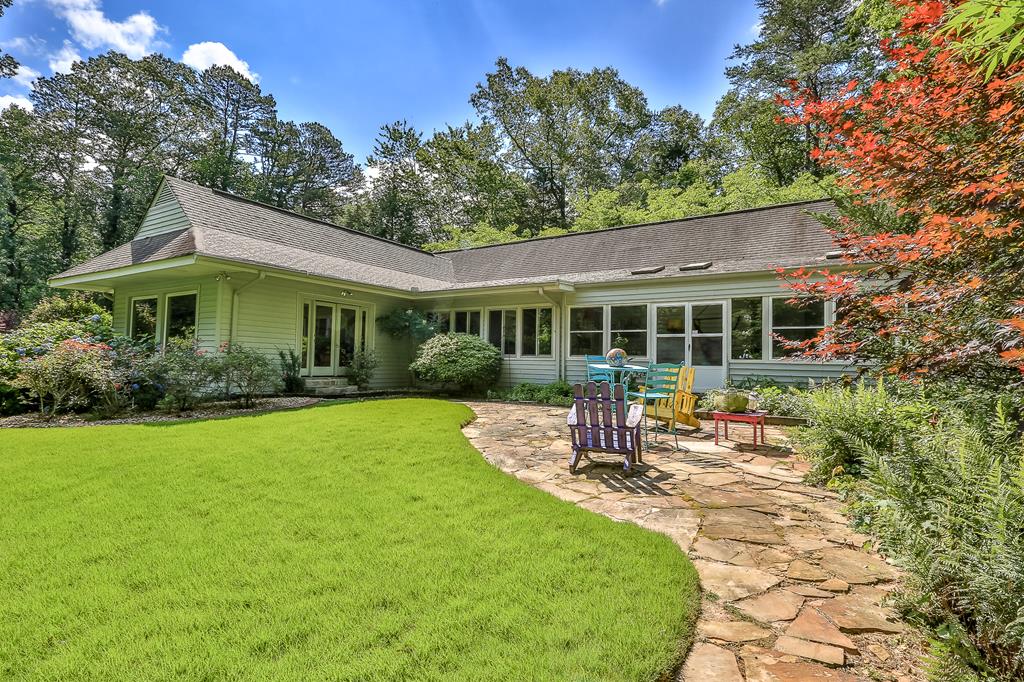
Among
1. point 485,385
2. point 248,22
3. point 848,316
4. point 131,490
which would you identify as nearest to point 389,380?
point 485,385

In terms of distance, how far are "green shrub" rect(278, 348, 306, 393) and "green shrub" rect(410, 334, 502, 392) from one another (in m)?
2.69

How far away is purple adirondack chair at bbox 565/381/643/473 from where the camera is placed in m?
4.76

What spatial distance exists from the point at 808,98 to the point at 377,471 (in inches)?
188

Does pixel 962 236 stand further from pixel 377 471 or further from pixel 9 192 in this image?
pixel 9 192

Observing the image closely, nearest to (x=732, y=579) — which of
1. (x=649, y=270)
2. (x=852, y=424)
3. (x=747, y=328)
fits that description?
(x=852, y=424)

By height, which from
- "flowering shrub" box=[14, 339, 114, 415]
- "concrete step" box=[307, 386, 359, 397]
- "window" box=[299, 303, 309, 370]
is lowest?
"concrete step" box=[307, 386, 359, 397]

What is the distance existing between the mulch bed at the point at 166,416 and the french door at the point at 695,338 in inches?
313

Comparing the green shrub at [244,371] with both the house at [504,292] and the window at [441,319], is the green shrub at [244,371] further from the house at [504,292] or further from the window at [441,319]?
the window at [441,319]

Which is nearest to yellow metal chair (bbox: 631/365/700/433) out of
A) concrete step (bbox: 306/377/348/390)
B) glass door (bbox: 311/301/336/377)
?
concrete step (bbox: 306/377/348/390)

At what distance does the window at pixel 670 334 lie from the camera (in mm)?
11039

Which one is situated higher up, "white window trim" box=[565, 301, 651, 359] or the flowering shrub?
"white window trim" box=[565, 301, 651, 359]

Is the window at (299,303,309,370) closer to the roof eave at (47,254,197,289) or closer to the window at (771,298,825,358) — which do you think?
the roof eave at (47,254,197,289)

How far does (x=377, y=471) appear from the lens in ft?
14.9

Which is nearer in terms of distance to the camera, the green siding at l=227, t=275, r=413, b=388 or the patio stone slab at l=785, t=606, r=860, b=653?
the patio stone slab at l=785, t=606, r=860, b=653
